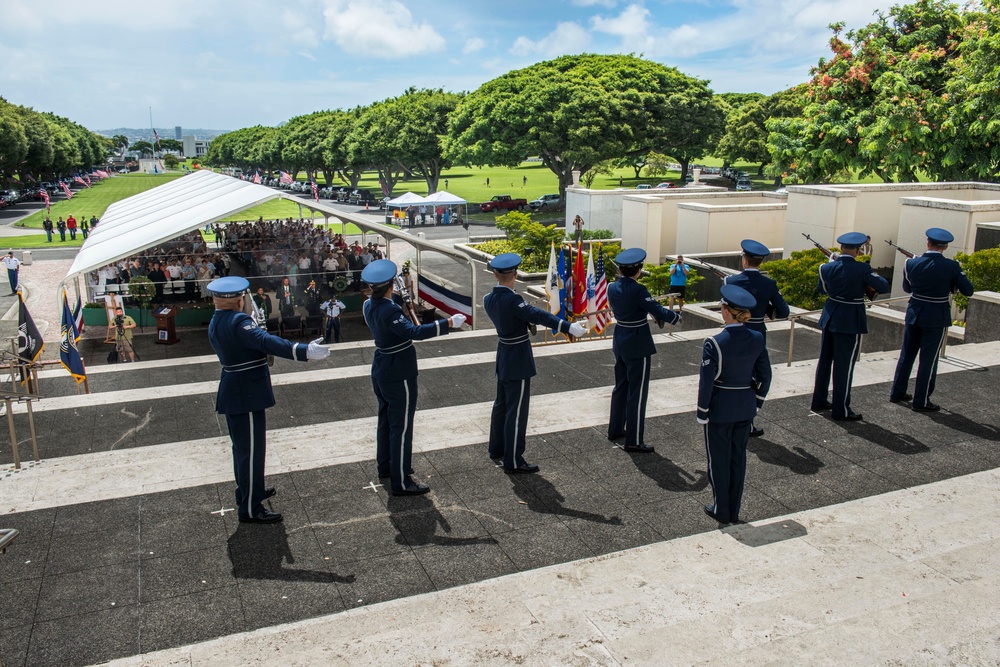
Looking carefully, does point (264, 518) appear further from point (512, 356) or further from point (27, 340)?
point (27, 340)

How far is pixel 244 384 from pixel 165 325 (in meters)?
11.9

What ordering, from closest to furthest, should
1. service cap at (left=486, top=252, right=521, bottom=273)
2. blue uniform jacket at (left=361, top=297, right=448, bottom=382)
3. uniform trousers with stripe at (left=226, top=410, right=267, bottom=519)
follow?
uniform trousers with stripe at (left=226, top=410, right=267, bottom=519), blue uniform jacket at (left=361, top=297, right=448, bottom=382), service cap at (left=486, top=252, right=521, bottom=273)

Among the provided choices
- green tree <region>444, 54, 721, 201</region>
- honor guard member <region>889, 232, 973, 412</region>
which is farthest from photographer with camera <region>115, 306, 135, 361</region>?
green tree <region>444, 54, 721, 201</region>

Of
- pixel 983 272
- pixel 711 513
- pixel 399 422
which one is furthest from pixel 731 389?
pixel 983 272

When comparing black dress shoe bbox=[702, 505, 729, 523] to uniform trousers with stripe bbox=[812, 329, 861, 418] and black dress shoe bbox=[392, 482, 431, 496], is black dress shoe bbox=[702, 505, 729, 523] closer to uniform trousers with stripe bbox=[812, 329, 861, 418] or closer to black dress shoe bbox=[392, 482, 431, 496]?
black dress shoe bbox=[392, 482, 431, 496]

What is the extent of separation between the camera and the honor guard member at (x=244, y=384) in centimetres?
588

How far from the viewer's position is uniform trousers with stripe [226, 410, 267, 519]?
605 centimetres

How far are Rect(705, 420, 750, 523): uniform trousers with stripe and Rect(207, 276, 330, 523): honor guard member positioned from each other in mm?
3087

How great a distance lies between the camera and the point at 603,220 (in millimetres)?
28469

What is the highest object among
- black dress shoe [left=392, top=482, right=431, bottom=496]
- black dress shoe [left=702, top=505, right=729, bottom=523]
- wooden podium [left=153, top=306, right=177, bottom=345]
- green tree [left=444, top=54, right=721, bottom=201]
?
green tree [left=444, top=54, right=721, bottom=201]

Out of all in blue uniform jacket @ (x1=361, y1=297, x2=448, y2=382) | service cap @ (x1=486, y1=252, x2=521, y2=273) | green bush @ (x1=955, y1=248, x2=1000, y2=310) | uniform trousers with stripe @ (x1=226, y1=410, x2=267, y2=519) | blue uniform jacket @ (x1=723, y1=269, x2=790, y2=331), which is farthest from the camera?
green bush @ (x1=955, y1=248, x2=1000, y2=310)

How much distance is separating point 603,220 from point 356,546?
23914 mm

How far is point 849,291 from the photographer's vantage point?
812 centimetres

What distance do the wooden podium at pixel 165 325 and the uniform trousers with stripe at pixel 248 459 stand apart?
460 inches
